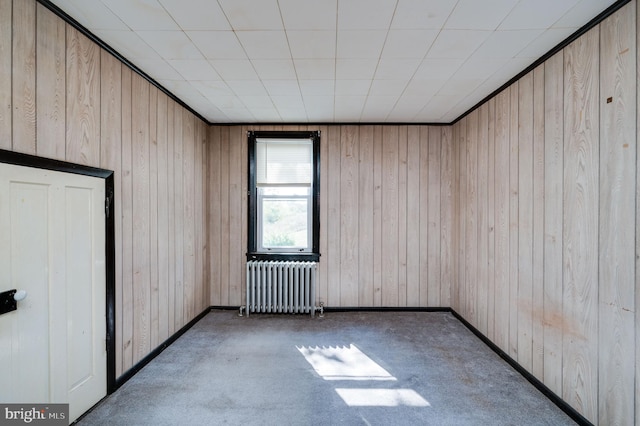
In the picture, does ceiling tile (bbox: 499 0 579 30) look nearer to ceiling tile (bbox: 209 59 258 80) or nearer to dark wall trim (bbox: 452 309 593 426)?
ceiling tile (bbox: 209 59 258 80)

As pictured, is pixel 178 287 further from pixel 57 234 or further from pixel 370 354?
pixel 370 354

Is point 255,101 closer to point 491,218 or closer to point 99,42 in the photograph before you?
point 99,42

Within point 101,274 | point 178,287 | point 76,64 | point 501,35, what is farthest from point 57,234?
point 501,35

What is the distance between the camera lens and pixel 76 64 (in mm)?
2143

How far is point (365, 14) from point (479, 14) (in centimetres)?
75

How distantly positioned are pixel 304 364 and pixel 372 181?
265 centimetres

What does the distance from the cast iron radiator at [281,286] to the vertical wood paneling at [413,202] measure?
4.83ft

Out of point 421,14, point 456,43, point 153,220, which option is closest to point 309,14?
point 421,14

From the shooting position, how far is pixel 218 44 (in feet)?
7.65

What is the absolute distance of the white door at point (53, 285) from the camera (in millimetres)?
1697

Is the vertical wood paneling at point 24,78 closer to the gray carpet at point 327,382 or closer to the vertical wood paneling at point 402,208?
the gray carpet at point 327,382

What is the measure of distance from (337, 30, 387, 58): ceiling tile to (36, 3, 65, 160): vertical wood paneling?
1899 mm

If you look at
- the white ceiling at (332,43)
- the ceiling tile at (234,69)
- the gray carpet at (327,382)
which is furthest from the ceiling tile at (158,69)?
the gray carpet at (327,382)

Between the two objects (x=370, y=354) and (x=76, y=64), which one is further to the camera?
(x=370, y=354)
